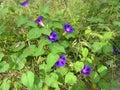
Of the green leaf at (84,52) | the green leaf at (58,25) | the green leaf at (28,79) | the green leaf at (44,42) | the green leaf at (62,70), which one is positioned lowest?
the green leaf at (62,70)

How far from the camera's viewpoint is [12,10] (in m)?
2.49

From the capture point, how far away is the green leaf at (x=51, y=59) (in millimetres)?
2191

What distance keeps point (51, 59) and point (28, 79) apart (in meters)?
0.21

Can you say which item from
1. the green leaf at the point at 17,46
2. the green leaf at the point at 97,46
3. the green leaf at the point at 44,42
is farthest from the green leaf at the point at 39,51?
the green leaf at the point at 97,46

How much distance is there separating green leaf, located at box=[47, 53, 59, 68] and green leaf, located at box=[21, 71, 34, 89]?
0.13 metres

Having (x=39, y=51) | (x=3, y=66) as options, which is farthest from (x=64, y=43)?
(x=3, y=66)

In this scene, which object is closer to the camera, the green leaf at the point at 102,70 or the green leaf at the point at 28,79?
the green leaf at the point at 28,79

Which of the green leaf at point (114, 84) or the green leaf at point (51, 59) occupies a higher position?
the green leaf at point (51, 59)

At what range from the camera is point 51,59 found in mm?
2197

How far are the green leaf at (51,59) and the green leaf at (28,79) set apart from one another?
13cm

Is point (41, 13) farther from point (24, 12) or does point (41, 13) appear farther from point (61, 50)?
point (61, 50)

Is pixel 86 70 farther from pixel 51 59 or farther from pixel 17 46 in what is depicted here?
pixel 17 46

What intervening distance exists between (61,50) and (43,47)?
0.17 m

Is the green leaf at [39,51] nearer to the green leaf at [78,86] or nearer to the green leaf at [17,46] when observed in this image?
the green leaf at [17,46]
